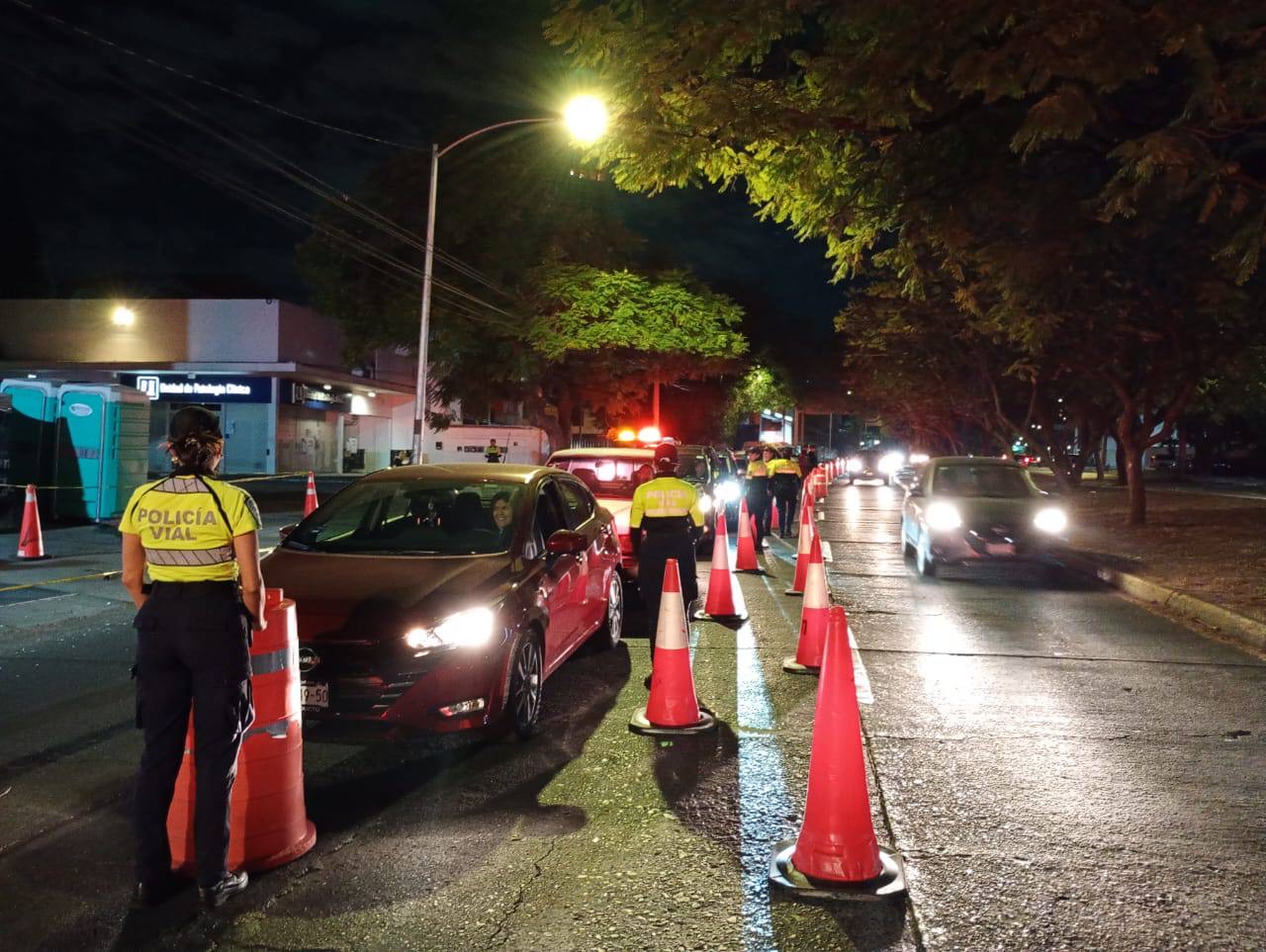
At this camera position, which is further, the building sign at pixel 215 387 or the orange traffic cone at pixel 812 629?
the building sign at pixel 215 387

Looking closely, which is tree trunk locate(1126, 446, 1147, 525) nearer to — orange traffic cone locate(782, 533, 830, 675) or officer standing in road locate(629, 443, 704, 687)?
orange traffic cone locate(782, 533, 830, 675)

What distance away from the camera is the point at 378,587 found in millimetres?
5941

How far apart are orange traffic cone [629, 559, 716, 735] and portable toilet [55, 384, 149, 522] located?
15.6 metres

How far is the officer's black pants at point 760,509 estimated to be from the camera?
1798 centimetres

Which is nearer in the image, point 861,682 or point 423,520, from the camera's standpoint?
point 423,520

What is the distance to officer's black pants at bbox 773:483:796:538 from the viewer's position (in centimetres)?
1942

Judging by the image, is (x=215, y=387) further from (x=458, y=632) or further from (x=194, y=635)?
(x=194, y=635)

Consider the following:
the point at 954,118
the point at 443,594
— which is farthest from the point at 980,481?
the point at 443,594

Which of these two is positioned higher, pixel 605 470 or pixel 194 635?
pixel 605 470

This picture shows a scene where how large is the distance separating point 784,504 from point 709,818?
15.2 meters

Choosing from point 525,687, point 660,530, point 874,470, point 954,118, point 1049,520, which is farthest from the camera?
point 874,470

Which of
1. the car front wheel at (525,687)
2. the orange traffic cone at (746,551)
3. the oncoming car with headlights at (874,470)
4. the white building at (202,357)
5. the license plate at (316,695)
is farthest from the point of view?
the oncoming car with headlights at (874,470)

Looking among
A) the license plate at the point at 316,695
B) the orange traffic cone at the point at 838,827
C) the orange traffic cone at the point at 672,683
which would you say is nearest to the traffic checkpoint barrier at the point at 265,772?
the license plate at the point at 316,695

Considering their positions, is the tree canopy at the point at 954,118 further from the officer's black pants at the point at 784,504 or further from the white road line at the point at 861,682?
the officer's black pants at the point at 784,504
